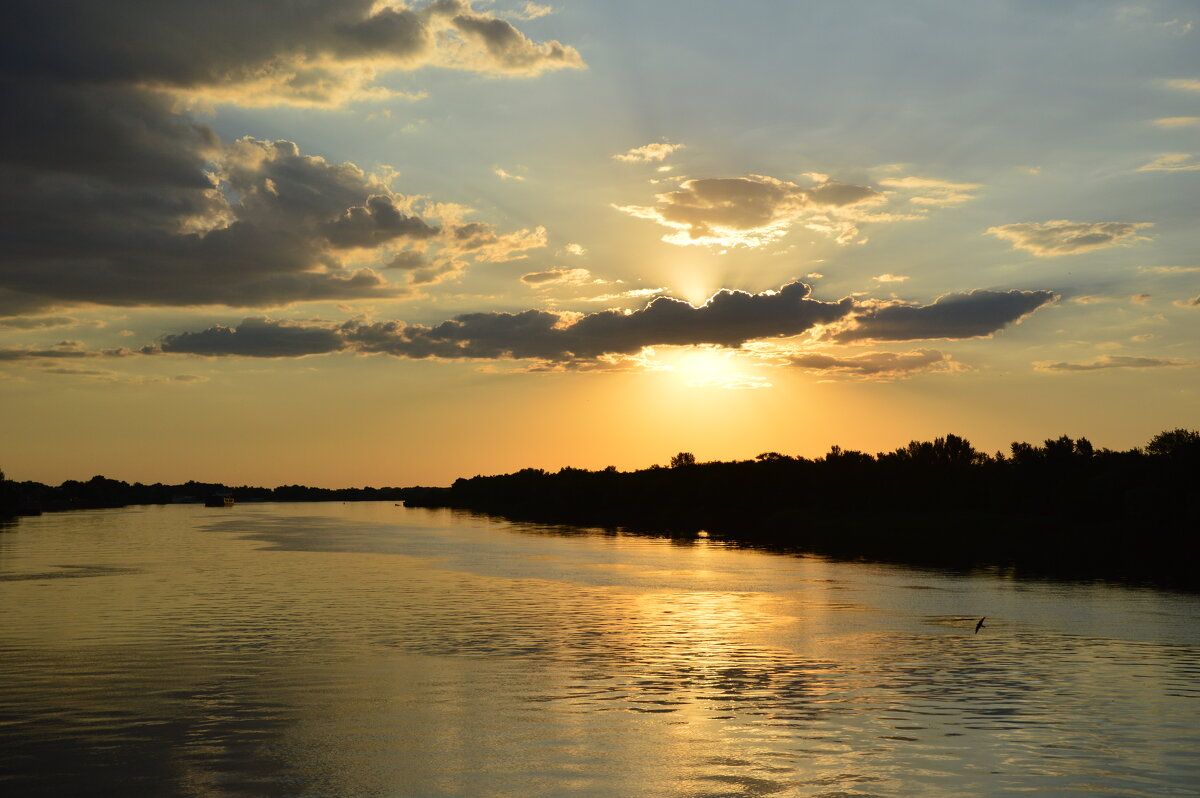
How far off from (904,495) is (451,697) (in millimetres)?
152856

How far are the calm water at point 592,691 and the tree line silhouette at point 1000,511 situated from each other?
35.8m

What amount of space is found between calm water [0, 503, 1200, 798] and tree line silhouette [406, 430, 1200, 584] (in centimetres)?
3579

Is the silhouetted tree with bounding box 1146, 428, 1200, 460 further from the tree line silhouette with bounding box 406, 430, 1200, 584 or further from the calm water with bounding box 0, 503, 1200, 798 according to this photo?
the calm water with bounding box 0, 503, 1200, 798

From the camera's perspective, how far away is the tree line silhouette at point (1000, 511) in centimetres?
9706

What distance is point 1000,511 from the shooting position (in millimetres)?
146500

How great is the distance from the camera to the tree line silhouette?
97062mm

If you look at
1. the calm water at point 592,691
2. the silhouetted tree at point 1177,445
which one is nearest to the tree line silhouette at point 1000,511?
the silhouetted tree at point 1177,445

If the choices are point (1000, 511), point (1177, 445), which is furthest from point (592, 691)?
point (1000, 511)

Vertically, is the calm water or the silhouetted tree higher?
the silhouetted tree

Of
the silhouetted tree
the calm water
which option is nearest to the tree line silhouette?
the silhouetted tree

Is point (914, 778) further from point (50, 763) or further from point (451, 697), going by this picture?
point (50, 763)

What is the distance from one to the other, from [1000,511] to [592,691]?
131m

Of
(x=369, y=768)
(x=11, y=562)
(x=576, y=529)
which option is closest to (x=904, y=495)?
(x=576, y=529)

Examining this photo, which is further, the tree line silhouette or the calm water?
the tree line silhouette
